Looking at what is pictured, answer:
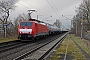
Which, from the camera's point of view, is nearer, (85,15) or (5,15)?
(5,15)

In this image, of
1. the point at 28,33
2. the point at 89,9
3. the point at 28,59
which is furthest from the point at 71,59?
the point at 89,9

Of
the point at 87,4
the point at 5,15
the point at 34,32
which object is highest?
the point at 87,4

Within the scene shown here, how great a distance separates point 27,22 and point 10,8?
17761mm

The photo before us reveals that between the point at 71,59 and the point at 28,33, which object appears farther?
the point at 28,33

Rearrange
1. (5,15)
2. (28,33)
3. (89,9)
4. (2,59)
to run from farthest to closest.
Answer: (89,9) → (5,15) → (28,33) → (2,59)

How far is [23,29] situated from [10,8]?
18415 millimetres

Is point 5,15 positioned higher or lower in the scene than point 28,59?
higher

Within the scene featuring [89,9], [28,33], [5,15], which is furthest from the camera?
[89,9]

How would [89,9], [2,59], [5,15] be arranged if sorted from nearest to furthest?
[2,59] → [5,15] → [89,9]

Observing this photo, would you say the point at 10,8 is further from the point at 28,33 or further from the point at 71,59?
the point at 71,59

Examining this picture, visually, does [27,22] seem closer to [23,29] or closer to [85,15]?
[23,29]

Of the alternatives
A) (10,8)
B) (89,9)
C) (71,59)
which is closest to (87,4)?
(89,9)

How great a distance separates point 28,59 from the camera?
13125mm

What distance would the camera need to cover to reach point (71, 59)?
1320cm
